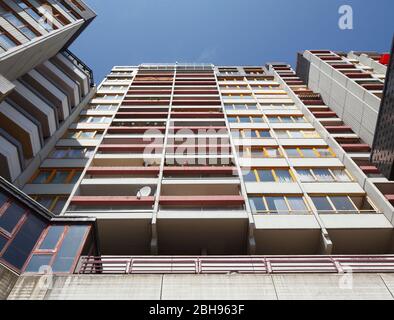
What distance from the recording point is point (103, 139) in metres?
31.1

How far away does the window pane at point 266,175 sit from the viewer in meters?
24.8

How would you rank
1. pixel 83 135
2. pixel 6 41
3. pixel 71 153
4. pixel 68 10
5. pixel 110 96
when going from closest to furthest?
1. pixel 6 41
2. pixel 71 153
3. pixel 83 135
4. pixel 68 10
5. pixel 110 96

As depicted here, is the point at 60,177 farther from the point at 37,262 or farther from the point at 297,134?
the point at 297,134

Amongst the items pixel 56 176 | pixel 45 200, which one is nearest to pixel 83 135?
pixel 56 176

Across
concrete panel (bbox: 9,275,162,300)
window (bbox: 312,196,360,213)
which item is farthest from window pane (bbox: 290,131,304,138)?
concrete panel (bbox: 9,275,162,300)

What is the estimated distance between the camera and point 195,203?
21.2 meters

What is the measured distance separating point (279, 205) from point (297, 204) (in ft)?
3.95

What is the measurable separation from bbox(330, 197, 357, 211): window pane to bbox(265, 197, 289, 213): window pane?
11.4 feet

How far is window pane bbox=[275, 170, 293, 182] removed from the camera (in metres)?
24.9

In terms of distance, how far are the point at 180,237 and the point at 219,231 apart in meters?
2.35

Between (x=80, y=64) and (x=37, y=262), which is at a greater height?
(x=80, y=64)

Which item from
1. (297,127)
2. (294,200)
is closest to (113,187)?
(294,200)

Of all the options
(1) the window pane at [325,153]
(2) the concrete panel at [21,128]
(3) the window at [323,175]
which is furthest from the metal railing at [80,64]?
(3) the window at [323,175]

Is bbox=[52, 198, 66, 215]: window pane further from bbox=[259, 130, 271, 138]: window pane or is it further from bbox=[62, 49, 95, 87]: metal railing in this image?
bbox=[62, 49, 95, 87]: metal railing
